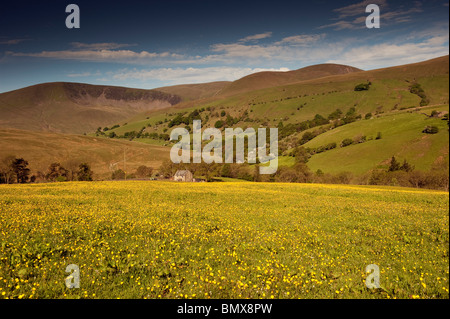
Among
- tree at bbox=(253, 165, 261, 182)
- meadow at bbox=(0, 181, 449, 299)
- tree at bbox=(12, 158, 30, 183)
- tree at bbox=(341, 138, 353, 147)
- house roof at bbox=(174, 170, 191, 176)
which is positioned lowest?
tree at bbox=(253, 165, 261, 182)

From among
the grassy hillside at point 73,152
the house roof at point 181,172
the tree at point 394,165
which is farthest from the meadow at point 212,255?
the grassy hillside at point 73,152

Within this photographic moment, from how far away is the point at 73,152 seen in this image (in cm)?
15038

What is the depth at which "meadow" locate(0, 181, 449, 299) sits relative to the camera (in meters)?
→ 6.84

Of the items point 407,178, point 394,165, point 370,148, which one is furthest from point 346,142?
point 407,178

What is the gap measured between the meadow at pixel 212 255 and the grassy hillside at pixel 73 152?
387ft

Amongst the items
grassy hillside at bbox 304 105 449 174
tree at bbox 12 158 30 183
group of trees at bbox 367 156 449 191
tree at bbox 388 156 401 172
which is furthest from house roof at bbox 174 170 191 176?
tree at bbox 388 156 401 172

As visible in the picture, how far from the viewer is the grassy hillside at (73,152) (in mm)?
127875

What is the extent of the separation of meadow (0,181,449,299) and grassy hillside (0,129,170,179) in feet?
387

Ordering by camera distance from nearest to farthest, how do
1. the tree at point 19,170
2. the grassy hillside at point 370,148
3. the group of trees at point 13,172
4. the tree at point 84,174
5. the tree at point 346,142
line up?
the grassy hillside at point 370,148 → the group of trees at point 13,172 → the tree at point 19,170 → the tree at point 84,174 → the tree at point 346,142

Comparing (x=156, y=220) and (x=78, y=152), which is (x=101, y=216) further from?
(x=78, y=152)

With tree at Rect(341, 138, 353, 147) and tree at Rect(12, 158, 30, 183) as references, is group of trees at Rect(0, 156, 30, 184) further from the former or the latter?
tree at Rect(341, 138, 353, 147)

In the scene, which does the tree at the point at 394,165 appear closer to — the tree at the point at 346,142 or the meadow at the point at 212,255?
the tree at the point at 346,142
